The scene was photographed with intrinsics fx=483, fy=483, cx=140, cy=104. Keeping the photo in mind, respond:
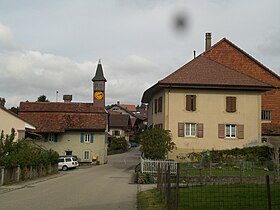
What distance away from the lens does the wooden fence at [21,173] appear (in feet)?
89.8

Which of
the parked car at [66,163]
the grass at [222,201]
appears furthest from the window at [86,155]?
the grass at [222,201]

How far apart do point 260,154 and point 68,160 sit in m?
20.0

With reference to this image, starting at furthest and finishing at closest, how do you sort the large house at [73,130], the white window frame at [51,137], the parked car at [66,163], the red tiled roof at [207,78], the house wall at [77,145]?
the house wall at [77,145] → the white window frame at [51,137] → the large house at [73,130] → the parked car at [66,163] → the red tiled roof at [207,78]

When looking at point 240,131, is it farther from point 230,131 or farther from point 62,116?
point 62,116

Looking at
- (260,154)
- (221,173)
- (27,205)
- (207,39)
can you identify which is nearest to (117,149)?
(207,39)

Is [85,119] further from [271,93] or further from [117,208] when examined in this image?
[117,208]

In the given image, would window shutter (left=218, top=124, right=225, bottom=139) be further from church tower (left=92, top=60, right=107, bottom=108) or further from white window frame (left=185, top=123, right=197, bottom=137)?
church tower (left=92, top=60, right=107, bottom=108)

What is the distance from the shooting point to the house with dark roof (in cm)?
4247

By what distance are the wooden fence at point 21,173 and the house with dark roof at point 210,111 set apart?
37.5 feet

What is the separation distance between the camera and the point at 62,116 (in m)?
61.5

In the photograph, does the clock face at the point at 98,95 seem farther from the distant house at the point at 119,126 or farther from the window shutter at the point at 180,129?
the distant house at the point at 119,126

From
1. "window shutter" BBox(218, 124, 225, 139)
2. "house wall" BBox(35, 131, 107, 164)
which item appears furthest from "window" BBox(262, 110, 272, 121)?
"house wall" BBox(35, 131, 107, 164)

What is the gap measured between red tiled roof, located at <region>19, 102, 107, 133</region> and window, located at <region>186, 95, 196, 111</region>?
19.2m

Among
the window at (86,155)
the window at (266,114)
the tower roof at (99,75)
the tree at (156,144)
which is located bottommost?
the window at (86,155)
